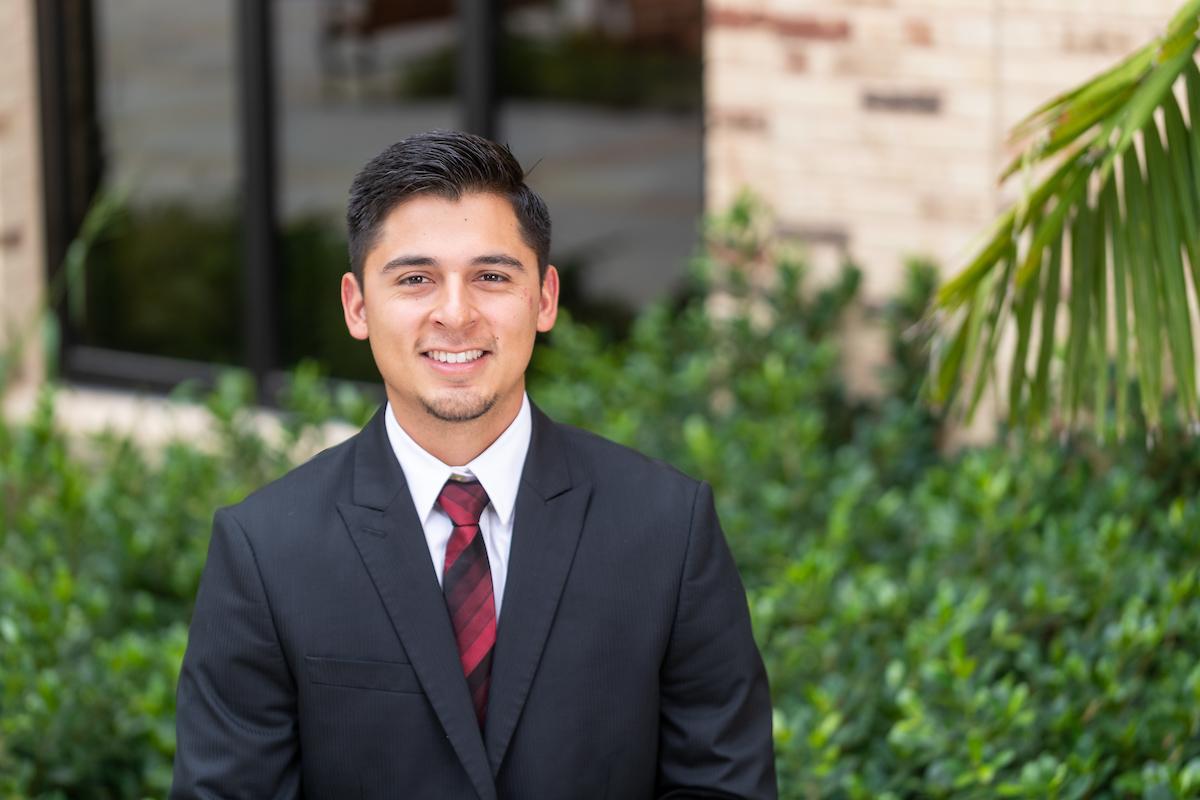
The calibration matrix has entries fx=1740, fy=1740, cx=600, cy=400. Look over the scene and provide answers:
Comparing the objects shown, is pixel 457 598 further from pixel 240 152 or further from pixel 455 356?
pixel 240 152

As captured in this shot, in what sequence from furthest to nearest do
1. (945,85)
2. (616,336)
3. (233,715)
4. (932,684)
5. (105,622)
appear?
(616,336), (945,85), (105,622), (932,684), (233,715)

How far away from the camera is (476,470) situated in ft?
7.40

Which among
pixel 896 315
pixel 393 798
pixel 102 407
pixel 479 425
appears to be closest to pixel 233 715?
pixel 393 798

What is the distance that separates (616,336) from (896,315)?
1.54 metres

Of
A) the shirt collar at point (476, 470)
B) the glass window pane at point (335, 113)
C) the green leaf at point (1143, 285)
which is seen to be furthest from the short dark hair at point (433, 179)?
A: the glass window pane at point (335, 113)

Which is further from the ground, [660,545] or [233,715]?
[660,545]

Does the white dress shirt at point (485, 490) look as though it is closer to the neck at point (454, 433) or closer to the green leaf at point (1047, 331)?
the neck at point (454, 433)

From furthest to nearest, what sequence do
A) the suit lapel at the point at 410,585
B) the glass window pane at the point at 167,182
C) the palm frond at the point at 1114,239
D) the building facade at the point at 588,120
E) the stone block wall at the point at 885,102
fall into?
the glass window pane at the point at 167,182 → the building facade at the point at 588,120 → the stone block wall at the point at 885,102 → the palm frond at the point at 1114,239 → the suit lapel at the point at 410,585

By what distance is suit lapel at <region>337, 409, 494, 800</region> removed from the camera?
6.98 ft

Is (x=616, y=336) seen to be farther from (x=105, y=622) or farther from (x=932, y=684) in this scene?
(x=932, y=684)

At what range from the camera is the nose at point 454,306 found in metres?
2.15

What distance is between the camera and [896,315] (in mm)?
5172

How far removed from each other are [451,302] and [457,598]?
38 cm

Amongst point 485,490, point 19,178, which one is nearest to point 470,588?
point 485,490
